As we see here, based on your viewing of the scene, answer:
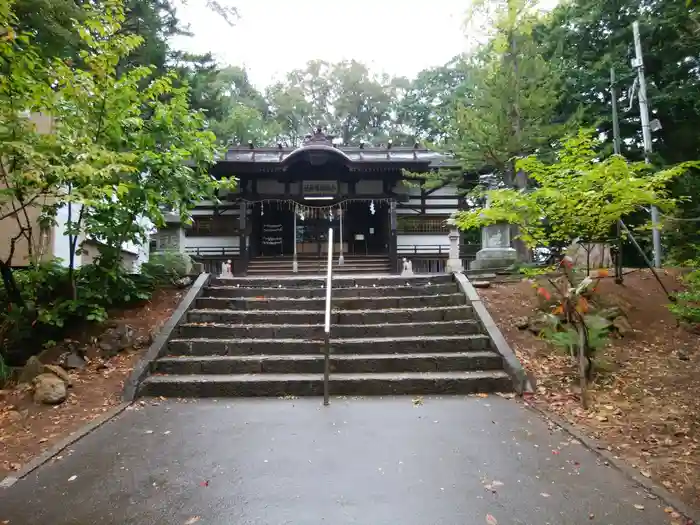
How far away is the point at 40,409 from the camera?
4.41 meters

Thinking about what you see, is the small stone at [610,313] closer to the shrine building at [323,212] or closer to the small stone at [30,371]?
the small stone at [30,371]

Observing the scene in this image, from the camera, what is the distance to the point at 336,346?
18.9 feet

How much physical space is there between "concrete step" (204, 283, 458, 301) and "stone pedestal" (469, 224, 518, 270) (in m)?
2.91

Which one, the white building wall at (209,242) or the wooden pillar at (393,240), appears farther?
the white building wall at (209,242)

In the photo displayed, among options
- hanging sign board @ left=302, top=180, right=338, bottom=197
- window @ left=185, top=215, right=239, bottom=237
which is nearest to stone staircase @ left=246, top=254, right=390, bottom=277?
window @ left=185, top=215, right=239, bottom=237

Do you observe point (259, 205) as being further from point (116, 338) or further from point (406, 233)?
point (116, 338)

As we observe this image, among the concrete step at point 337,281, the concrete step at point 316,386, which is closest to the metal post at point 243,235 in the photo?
the concrete step at point 337,281

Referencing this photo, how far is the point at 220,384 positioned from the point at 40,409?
71.6 inches

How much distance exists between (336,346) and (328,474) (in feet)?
8.95

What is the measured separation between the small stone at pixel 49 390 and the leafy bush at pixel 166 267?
296 cm

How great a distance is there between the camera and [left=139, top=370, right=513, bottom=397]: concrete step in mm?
4957

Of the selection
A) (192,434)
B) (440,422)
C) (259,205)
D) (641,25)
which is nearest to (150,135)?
(192,434)

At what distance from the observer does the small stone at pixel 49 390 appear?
4.52 meters

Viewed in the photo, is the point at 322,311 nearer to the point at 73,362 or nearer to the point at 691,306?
the point at 73,362
